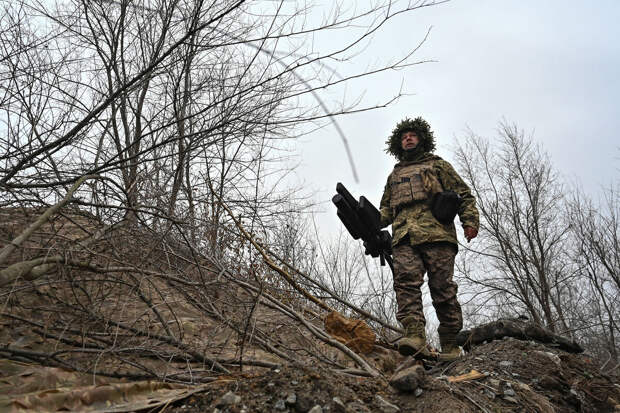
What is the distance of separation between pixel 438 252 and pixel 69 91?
305 centimetres

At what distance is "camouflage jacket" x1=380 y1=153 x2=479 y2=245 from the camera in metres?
3.30

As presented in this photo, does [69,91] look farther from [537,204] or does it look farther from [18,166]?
[537,204]

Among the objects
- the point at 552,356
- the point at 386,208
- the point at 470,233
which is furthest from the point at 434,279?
the point at 552,356

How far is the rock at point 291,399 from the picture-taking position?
4.60 ft

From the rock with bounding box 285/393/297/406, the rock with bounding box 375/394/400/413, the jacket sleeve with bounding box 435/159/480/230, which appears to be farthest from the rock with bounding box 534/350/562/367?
the rock with bounding box 285/393/297/406

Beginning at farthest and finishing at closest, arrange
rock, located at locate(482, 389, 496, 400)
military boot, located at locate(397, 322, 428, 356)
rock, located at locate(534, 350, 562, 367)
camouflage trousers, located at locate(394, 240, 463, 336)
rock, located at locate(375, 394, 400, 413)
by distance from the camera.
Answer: camouflage trousers, located at locate(394, 240, 463, 336), military boot, located at locate(397, 322, 428, 356), rock, located at locate(534, 350, 562, 367), rock, located at locate(482, 389, 496, 400), rock, located at locate(375, 394, 400, 413)

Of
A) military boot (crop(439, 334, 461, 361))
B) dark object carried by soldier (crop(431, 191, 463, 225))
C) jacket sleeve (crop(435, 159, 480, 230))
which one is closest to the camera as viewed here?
military boot (crop(439, 334, 461, 361))

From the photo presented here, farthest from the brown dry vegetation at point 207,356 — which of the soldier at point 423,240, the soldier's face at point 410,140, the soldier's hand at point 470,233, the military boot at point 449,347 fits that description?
the soldier's face at point 410,140

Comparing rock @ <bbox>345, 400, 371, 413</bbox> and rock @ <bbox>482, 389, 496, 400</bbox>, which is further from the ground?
rock @ <bbox>345, 400, 371, 413</bbox>

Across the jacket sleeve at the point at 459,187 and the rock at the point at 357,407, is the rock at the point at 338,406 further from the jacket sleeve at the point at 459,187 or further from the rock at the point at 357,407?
the jacket sleeve at the point at 459,187

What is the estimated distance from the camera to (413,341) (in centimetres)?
287

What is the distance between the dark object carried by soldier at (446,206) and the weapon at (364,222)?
62cm

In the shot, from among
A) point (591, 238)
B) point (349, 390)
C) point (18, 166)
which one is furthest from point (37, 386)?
point (591, 238)

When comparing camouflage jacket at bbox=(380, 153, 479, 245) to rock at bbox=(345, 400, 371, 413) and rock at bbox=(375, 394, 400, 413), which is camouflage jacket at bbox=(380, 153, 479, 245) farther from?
rock at bbox=(345, 400, 371, 413)
